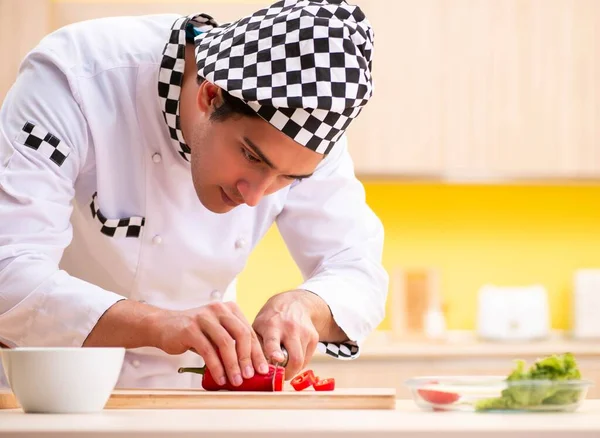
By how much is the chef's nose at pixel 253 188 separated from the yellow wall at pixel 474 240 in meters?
2.32

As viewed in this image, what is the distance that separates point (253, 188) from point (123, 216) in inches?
13.2

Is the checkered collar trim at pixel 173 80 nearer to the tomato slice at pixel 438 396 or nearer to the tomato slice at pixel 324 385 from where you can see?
the tomato slice at pixel 324 385

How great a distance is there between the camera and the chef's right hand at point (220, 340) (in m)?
1.39

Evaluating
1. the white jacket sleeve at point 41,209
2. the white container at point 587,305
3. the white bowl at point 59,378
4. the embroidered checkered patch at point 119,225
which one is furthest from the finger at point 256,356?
the white container at point 587,305

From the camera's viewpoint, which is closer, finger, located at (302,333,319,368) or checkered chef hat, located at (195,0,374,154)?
checkered chef hat, located at (195,0,374,154)

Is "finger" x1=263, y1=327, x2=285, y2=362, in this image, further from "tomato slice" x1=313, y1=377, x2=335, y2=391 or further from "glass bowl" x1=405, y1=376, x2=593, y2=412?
"glass bowl" x1=405, y1=376, x2=593, y2=412

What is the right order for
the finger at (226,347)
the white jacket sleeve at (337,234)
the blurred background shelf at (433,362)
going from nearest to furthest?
the finger at (226,347) < the white jacket sleeve at (337,234) < the blurred background shelf at (433,362)

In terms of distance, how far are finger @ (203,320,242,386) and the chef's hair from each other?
37 cm

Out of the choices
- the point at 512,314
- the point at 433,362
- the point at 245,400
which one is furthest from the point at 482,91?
the point at 245,400

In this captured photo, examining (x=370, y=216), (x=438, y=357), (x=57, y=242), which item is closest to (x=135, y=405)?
(x=57, y=242)

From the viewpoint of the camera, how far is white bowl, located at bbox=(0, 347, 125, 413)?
1.11 metres

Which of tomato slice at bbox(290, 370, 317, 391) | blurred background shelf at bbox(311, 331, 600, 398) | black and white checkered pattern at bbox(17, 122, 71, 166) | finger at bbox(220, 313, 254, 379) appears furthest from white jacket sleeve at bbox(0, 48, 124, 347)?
blurred background shelf at bbox(311, 331, 600, 398)

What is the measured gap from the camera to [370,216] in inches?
77.7

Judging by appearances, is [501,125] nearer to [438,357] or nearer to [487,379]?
[438,357]
